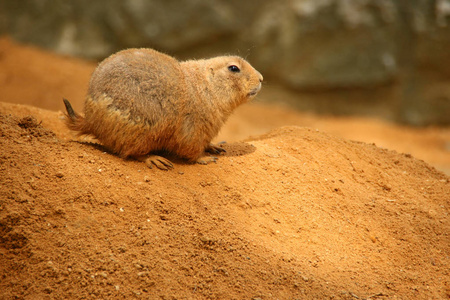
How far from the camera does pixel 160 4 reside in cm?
1003

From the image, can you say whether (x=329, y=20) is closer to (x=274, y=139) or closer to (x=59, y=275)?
(x=274, y=139)

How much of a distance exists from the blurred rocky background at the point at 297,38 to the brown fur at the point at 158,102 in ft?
20.0

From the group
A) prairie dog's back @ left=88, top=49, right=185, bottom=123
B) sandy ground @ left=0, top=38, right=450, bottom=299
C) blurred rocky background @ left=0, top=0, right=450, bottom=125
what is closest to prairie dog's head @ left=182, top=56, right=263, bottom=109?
prairie dog's back @ left=88, top=49, right=185, bottom=123

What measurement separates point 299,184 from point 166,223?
1.51 m

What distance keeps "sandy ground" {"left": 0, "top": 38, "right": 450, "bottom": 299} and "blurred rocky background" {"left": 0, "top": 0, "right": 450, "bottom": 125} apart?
19.3 ft

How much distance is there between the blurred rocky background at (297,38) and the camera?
9.73 meters

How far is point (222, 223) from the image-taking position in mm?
3330

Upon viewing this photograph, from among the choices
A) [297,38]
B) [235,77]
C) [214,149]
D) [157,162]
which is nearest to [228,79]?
[235,77]

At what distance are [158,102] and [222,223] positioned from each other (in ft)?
4.30

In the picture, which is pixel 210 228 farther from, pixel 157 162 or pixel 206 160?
pixel 206 160

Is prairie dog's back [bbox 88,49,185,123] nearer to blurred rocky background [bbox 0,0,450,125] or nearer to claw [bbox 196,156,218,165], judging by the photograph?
claw [bbox 196,156,218,165]

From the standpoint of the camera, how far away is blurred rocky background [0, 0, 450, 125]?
31.9 feet

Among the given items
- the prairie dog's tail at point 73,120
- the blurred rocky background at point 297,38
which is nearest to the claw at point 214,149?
the prairie dog's tail at point 73,120

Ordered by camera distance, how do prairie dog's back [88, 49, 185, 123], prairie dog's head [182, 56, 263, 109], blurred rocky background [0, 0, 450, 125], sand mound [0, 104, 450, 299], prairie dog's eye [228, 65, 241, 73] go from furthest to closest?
blurred rocky background [0, 0, 450, 125], prairie dog's eye [228, 65, 241, 73], prairie dog's head [182, 56, 263, 109], prairie dog's back [88, 49, 185, 123], sand mound [0, 104, 450, 299]
